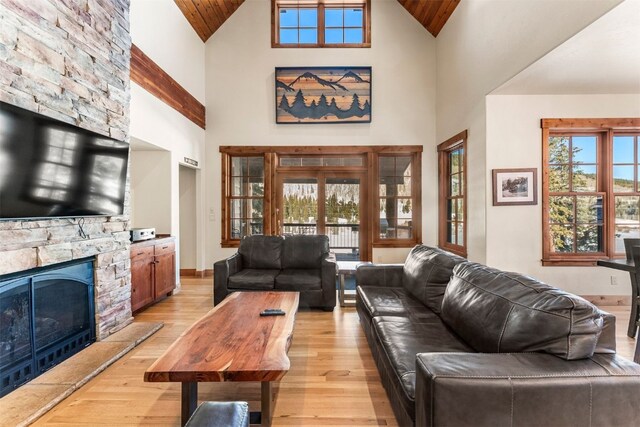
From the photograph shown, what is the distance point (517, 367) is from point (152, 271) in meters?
3.99

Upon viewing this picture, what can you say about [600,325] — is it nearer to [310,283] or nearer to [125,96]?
[310,283]

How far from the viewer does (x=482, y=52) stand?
4008mm

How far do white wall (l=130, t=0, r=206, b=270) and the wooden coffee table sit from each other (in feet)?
9.11

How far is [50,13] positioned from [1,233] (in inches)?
67.5

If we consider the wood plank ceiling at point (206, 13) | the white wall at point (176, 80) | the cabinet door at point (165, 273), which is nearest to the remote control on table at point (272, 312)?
the cabinet door at point (165, 273)

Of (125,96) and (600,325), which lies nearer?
(600,325)

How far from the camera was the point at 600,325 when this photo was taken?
4.25 ft

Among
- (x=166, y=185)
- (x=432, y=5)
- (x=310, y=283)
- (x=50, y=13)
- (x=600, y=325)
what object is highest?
(x=432, y=5)

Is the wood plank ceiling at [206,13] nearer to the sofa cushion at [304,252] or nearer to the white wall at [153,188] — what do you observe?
the white wall at [153,188]

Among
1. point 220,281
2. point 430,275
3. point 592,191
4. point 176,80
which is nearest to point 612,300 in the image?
point 592,191

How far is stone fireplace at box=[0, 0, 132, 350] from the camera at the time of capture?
208 centimetres

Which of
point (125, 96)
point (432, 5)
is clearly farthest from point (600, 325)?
point (432, 5)

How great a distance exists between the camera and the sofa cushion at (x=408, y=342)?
1533 mm

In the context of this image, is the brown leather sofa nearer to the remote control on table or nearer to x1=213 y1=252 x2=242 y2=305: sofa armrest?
the remote control on table
